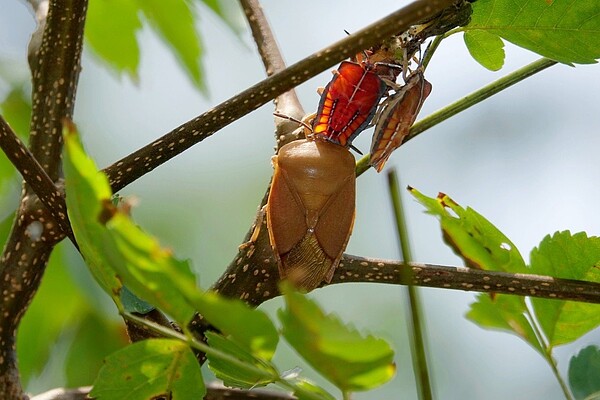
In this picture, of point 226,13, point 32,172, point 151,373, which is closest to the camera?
point 151,373

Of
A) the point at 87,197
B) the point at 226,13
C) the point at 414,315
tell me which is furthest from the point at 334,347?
the point at 226,13

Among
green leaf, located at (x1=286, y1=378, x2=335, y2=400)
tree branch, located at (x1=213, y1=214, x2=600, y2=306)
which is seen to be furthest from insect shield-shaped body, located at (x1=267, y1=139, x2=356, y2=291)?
green leaf, located at (x1=286, y1=378, x2=335, y2=400)

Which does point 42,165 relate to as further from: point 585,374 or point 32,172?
point 585,374

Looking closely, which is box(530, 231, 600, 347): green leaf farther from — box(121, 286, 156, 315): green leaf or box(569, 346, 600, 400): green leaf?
box(121, 286, 156, 315): green leaf

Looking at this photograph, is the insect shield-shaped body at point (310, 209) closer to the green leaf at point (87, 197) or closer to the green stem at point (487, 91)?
the green stem at point (487, 91)

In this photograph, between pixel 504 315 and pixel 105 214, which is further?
pixel 504 315

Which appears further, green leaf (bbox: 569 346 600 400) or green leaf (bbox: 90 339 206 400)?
green leaf (bbox: 569 346 600 400)

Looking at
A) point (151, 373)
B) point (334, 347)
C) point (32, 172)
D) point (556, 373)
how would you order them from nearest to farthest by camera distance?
1. point (334, 347)
2. point (151, 373)
3. point (32, 172)
4. point (556, 373)
